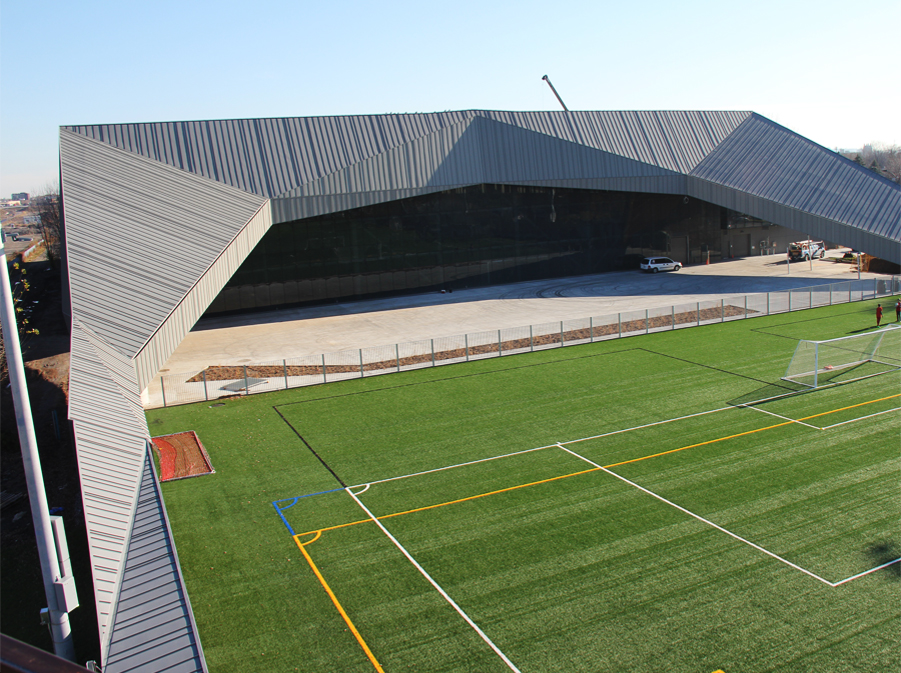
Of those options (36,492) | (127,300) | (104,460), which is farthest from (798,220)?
(36,492)

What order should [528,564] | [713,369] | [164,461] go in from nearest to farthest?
[528,564], [164,461], [713,369]

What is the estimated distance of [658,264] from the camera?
5744 cm

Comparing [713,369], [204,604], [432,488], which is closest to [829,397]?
[713,369]

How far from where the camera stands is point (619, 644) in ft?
Result: 42.2

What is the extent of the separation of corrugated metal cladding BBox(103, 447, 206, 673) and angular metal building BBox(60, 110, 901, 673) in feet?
0.14

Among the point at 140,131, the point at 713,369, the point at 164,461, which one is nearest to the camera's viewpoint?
the point at 164,461

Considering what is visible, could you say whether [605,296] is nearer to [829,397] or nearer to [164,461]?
[829,397]

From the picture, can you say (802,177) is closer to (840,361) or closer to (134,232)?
(840,361)

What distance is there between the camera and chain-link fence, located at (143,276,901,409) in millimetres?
31047

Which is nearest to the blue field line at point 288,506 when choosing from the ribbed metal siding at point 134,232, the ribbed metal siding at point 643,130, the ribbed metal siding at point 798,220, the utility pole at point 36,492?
the ribbed metal siding at point 134,232

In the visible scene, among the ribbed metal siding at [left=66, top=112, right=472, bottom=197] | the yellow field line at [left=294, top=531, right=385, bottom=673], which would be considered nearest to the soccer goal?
the yellow field line at [left=294, top=531, right=385, bottom=673]

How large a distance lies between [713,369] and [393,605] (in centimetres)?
2012

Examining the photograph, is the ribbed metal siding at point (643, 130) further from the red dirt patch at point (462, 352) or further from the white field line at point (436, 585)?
the white field line at point (436, 585)

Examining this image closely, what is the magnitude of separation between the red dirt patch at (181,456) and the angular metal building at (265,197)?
2.86m
